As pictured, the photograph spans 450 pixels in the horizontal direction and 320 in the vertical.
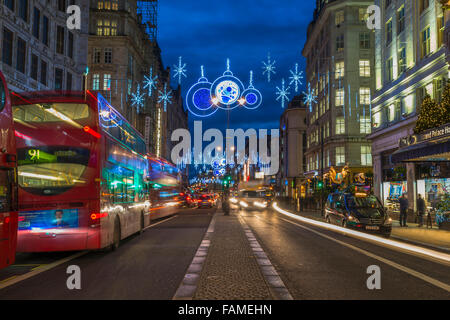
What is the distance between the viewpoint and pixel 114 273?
30.0 ft

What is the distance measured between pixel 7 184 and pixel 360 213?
14971mm

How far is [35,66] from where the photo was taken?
30.3 m

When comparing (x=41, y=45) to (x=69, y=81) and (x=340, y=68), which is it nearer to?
→ (x=69, y=81)

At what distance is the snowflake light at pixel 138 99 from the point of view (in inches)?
2219

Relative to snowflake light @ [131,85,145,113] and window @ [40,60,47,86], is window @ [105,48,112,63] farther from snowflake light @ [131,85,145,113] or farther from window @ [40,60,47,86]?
window @ [40,60,47,86]

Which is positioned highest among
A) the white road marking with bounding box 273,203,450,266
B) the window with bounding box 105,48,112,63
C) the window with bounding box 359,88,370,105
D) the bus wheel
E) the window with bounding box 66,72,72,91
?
the window with bounding box 105,48,112,63

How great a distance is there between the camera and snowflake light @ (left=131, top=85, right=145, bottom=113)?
56.4 metres

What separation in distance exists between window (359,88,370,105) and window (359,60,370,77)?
1755 millimetres

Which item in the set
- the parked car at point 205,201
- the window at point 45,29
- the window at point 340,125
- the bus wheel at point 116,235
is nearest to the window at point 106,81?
the parked car at point 205,201

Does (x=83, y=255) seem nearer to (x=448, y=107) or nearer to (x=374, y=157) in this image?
(x=448, y=107)

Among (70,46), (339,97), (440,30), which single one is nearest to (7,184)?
(440,30)

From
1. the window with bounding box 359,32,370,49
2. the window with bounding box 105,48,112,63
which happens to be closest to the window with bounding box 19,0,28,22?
the window with bounding box 105,48,112,63

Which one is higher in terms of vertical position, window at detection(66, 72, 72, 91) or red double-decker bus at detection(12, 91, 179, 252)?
window at detection(66, 72, 72, 91)
